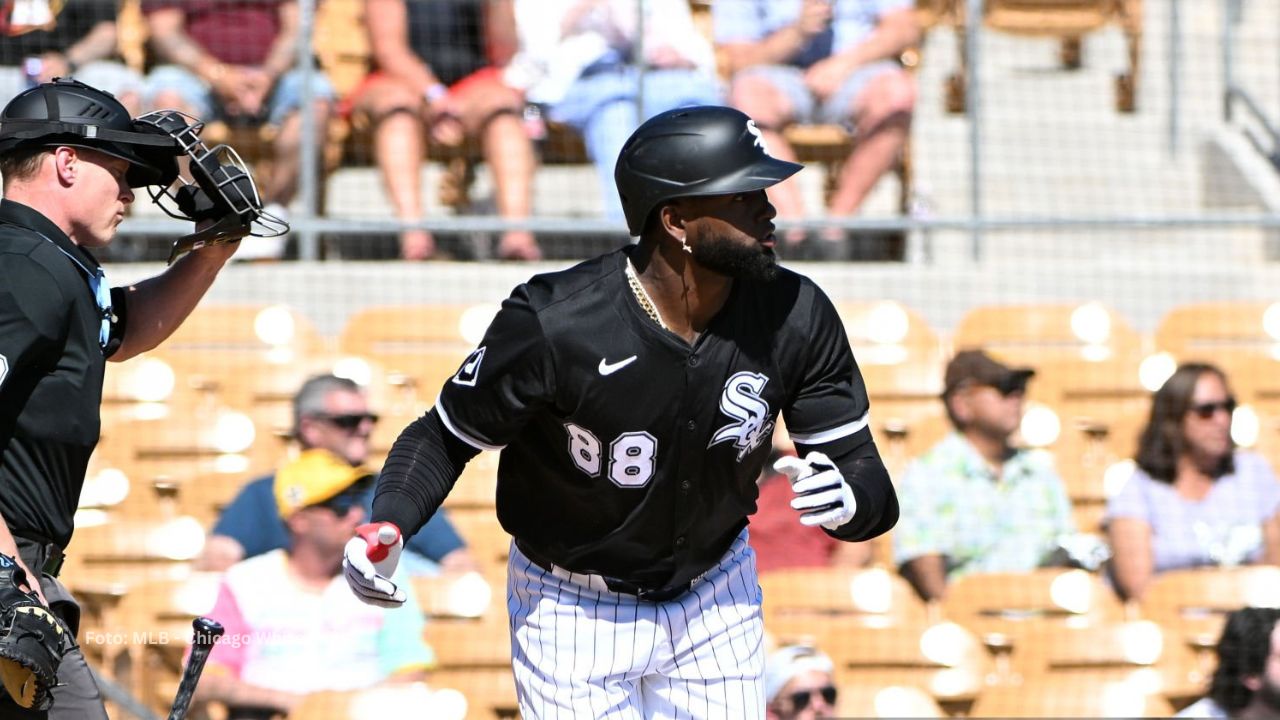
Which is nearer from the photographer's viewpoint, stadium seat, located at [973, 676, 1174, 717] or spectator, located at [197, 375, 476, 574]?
stadium seat, located at [973, 676, 1174, 717]

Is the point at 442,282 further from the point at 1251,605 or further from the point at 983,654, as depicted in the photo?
the point at 1251,605

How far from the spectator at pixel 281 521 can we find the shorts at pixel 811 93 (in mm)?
2383

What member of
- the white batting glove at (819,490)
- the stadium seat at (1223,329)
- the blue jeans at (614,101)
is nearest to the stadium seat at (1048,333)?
the stadium seat at (1223,329)

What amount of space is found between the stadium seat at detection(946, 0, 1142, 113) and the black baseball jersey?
5.86 meters

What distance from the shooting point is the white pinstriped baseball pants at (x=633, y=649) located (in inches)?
132

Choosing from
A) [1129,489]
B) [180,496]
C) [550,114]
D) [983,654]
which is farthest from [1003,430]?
[180,496]

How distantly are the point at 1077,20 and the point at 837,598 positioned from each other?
4.62 metres

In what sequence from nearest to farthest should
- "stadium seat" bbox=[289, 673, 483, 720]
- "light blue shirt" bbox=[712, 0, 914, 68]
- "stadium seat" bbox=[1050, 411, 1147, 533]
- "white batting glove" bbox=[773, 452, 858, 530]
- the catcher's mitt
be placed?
1. the catcher's mitt
2. "white batting glove" bbox=[773, 452, 858, 530]
3. "stadium seat" bbox=[289, 673, 483, 720]
4. "stadium seat" bbox=[1050, 411, 1147, 533]
5. "light blue shirt" bbox=[712, 0, 914, 68]

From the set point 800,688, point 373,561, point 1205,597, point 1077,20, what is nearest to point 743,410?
point 373,561

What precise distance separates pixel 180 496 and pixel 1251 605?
3398 millimetres

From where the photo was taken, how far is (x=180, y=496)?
19.2 feet

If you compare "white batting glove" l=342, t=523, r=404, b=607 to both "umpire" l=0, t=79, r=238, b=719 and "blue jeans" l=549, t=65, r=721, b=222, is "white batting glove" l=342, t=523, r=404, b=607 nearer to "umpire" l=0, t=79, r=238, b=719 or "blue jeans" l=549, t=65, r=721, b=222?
"umpire" l=0, t=79, r=238, b=719

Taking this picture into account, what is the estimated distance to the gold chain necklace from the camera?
329 cm

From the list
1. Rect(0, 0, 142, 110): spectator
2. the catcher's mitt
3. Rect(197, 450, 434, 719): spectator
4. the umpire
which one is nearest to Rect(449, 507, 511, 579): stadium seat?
Rect(197, 450, 434, 719): spectator
